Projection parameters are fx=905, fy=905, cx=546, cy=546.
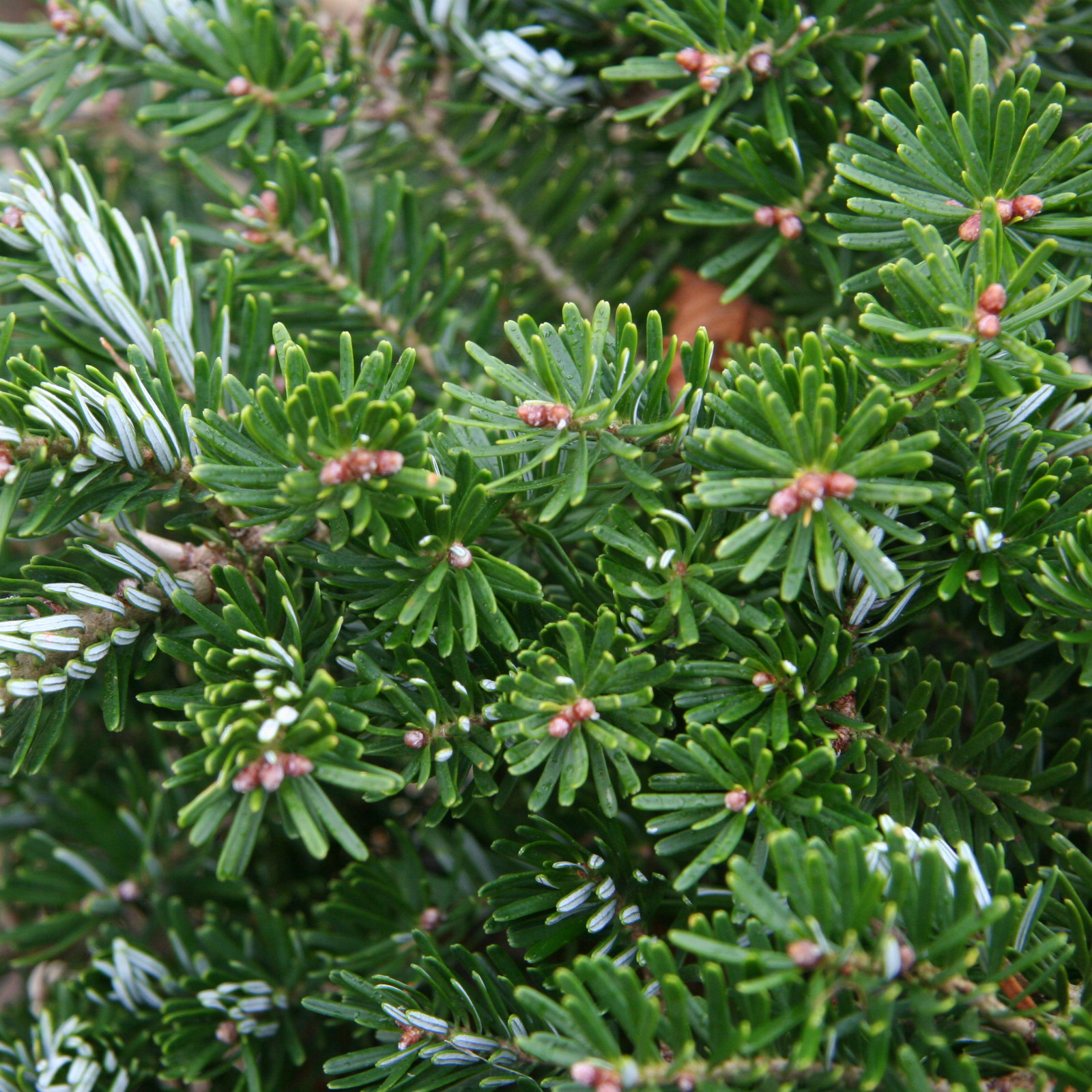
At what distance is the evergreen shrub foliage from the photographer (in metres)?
0.44

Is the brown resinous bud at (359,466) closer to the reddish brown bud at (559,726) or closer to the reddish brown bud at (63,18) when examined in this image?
the reddish brown bud at (559,726)

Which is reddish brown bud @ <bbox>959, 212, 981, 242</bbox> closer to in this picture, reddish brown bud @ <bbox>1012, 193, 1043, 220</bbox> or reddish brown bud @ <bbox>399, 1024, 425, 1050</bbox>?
reddish brown bud @ <bbox>1012, 193, 1043, 220</bbox>

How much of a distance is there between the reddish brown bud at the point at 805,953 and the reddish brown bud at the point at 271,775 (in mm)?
250

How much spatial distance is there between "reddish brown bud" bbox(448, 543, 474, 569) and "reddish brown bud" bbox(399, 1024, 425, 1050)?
274mm

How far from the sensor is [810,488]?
429mm

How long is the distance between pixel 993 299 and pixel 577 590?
0.28m

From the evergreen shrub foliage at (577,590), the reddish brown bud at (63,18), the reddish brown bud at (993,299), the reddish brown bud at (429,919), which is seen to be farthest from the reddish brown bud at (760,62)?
the reddish brown bud at (429,919)

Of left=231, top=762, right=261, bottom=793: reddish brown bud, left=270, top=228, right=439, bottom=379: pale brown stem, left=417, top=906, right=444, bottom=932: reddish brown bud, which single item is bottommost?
left=417, top=906, right=444, bottom=932: reddish brown bud

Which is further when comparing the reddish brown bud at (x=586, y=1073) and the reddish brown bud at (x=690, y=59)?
the reddish brown bud at (x=690, y=59)

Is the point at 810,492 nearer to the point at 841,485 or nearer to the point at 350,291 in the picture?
the point at 841,485

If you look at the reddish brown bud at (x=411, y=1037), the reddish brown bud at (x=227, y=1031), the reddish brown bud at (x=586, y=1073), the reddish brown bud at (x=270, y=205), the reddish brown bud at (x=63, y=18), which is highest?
the reddish brown bud at (x=63, y=18)

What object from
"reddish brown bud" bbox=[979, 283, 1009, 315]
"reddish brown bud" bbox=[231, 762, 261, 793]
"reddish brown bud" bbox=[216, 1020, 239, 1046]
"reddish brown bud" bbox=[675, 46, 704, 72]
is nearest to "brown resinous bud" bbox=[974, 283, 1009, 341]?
"reddish brown bud" bbox=[979, 283, 1009, 315]

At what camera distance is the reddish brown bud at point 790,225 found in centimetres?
68

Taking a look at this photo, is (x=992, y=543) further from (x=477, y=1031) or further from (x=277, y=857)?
(x=277, y=857)
